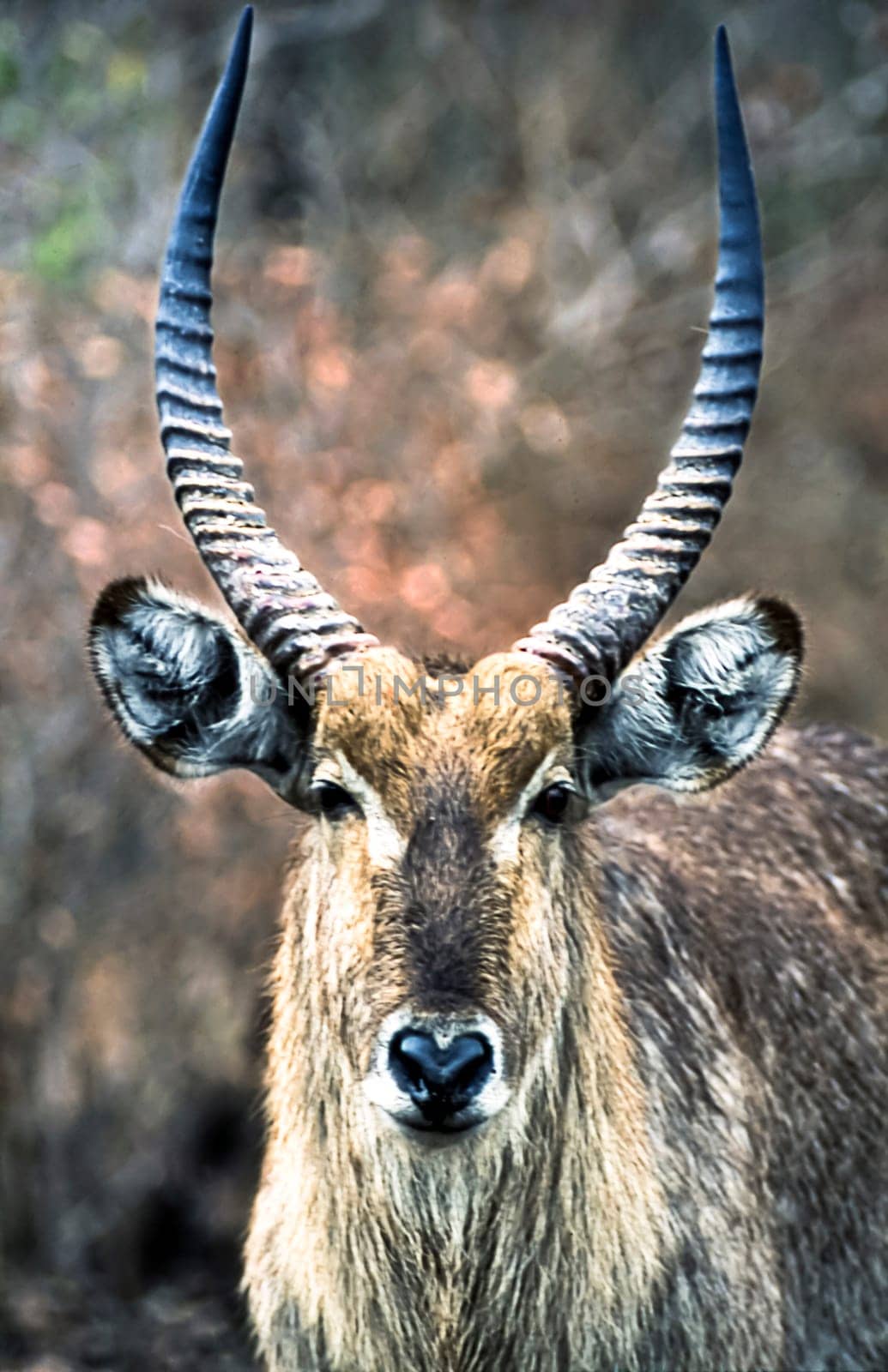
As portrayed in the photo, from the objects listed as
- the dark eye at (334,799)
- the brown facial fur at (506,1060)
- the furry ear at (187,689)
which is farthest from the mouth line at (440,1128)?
the furry ear at (187,689)

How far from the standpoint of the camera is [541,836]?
4.93 m

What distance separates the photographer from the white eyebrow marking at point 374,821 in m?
4.72

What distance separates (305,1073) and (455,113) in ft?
36.2

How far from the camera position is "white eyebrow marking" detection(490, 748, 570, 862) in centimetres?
472

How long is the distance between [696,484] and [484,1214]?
2.07m

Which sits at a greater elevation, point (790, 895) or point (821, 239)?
point (821, 239)

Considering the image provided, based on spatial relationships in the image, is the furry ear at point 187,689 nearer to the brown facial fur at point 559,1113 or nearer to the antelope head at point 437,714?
the antelope head at point 437,714

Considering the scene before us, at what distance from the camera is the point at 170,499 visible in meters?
9.14

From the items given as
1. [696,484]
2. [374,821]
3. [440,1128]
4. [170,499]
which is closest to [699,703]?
[696,484]

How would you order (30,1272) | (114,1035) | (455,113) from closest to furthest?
(30,1272) < (114,1035) < (455,113)

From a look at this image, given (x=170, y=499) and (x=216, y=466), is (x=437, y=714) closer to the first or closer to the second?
(x=216, y=466)

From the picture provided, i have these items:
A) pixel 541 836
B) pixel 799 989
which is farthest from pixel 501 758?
pixel 799 989

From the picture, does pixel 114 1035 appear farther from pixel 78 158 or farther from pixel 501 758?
pixel 501 758

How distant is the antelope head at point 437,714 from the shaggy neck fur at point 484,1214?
0.44 ft
